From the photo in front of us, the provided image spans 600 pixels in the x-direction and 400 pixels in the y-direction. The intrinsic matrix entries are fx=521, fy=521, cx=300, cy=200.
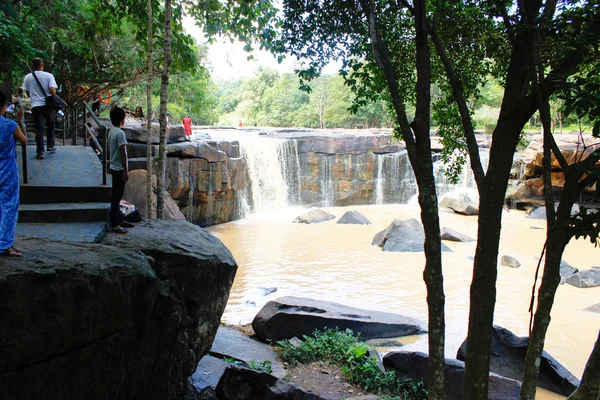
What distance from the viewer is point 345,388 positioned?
556 centimetres

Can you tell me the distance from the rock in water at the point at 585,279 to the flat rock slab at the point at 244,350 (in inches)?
289

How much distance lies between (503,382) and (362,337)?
7.95ft

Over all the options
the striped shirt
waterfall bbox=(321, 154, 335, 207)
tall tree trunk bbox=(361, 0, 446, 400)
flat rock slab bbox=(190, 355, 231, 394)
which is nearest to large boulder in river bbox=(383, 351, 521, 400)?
tall tree trunk bbox=(361, 0, 446, 400)

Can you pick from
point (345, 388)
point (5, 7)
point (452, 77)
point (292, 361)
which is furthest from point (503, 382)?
point (5, 7)

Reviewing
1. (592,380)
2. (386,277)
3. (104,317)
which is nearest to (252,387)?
(104,317)

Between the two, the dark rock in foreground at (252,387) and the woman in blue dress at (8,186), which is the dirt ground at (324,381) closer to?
the dark rock in foreground at (252,387)

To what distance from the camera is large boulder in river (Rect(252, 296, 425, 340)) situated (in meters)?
7.17

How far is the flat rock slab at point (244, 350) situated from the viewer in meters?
5.93

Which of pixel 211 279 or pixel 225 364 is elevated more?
pixel 211 279

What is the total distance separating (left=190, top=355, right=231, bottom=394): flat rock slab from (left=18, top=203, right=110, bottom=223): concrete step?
1.78 m

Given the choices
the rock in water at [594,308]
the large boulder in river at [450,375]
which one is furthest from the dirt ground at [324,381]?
the rock in water at [594,308]

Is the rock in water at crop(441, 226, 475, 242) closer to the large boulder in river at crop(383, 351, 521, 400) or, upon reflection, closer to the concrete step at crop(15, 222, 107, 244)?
the large boulder in river at crop(383, 351, 521, 400)

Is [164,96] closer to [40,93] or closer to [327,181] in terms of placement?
[40,93]

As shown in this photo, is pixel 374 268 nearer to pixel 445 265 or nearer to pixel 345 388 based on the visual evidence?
pixel 445 265
